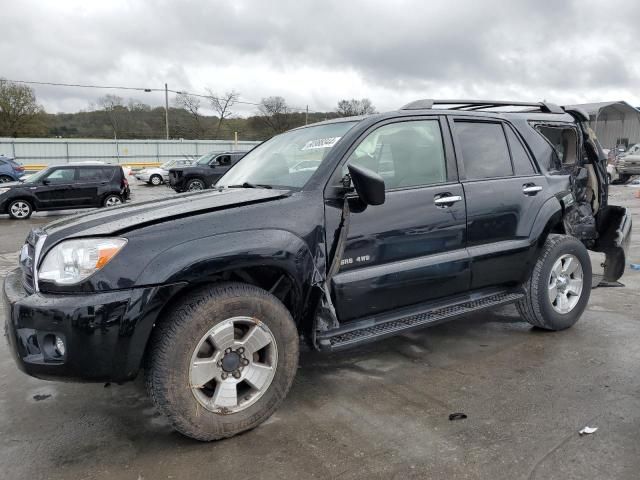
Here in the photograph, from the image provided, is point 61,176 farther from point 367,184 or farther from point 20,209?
point 367,184

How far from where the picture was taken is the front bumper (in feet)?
7.95

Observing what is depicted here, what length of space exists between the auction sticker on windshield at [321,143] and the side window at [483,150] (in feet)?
3.30

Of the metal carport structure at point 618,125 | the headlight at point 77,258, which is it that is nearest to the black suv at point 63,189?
the headlight at point 77,258

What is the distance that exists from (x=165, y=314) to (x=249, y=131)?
64.0 metres

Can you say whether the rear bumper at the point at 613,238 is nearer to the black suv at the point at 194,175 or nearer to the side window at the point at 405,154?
the side window at the point at 405,154

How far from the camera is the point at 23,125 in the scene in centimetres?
5112

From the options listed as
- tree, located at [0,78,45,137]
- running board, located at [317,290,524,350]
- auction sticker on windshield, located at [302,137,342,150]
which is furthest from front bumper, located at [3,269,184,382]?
tree, located at [0,78,45,137]

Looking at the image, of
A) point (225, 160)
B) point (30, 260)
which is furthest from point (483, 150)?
point (225, 160)

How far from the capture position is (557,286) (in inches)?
172

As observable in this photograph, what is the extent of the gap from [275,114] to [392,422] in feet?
202

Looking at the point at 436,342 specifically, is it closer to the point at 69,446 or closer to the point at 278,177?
the point at 278,177

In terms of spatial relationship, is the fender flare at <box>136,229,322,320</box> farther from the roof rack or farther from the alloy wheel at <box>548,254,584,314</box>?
the alloy wheel at <box>548,254,584,314</box>

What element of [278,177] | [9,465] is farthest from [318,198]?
[9,465]

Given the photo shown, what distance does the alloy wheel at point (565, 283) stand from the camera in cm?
431
